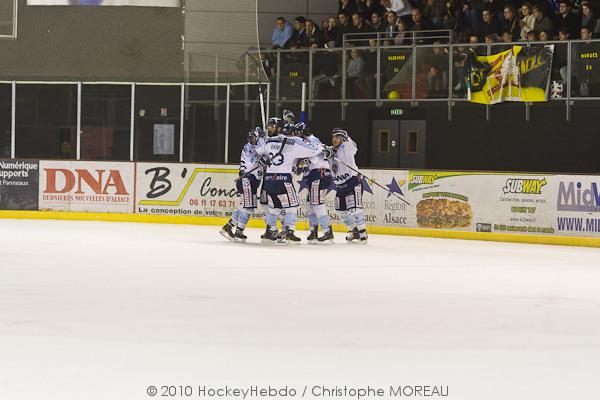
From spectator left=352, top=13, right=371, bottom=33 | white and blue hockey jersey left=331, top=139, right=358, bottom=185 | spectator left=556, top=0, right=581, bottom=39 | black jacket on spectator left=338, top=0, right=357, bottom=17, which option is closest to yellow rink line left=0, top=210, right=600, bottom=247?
white and blue hockey jersey left=331, top=139, right=358, bottom=185

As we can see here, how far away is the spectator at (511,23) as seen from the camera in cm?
1877

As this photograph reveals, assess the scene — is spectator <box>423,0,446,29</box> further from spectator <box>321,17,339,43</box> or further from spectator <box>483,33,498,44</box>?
spectator <box>321,17,339,43</box>

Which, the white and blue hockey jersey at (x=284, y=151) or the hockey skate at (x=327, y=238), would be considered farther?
the hockey skate at (x=327, y=238)

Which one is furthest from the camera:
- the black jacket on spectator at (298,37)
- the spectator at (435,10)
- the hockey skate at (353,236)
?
the black jacket on spectator at (298,37)

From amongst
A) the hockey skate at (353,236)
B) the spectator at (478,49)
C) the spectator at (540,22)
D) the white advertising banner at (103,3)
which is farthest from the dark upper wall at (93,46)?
the spectator at (540,22)

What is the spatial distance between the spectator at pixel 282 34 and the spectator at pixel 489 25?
3.69 meters

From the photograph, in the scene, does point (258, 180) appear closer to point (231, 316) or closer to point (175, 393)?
point (231, 316)

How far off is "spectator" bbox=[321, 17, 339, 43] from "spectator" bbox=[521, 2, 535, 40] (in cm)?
348

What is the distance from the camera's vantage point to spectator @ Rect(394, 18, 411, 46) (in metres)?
19.6

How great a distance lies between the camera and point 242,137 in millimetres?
19219

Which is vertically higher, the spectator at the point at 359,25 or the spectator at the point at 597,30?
the spectator at the point at 359,25

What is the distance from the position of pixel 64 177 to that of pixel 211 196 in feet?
8.05

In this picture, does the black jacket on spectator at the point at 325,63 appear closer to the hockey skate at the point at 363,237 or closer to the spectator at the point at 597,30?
the spectator at the point at 597,30

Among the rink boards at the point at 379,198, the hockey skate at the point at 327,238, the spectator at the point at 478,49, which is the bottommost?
the hockey skate at the point at 327,238
